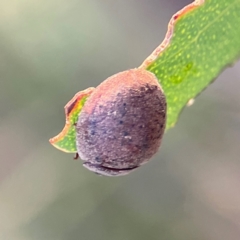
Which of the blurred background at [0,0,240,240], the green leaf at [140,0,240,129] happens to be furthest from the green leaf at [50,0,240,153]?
the blurred background at [0,0,240,240]

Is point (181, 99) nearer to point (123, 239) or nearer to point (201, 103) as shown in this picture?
point (201, 103)

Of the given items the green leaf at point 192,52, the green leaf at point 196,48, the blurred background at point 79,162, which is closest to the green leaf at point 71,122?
the green leaf at point 192,52

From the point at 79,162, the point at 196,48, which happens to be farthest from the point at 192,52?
the point at 79,162

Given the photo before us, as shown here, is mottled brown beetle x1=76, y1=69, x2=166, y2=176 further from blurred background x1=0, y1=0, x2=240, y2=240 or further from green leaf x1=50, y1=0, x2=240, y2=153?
blurred background x1=0, y1=0, x2=240, y2=240

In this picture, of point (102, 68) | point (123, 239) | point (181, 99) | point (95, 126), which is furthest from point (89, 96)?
point (123, 239)

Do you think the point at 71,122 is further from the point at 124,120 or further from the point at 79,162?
the point at 79,162

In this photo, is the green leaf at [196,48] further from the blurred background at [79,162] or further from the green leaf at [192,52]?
the blurred background at [79,162]
